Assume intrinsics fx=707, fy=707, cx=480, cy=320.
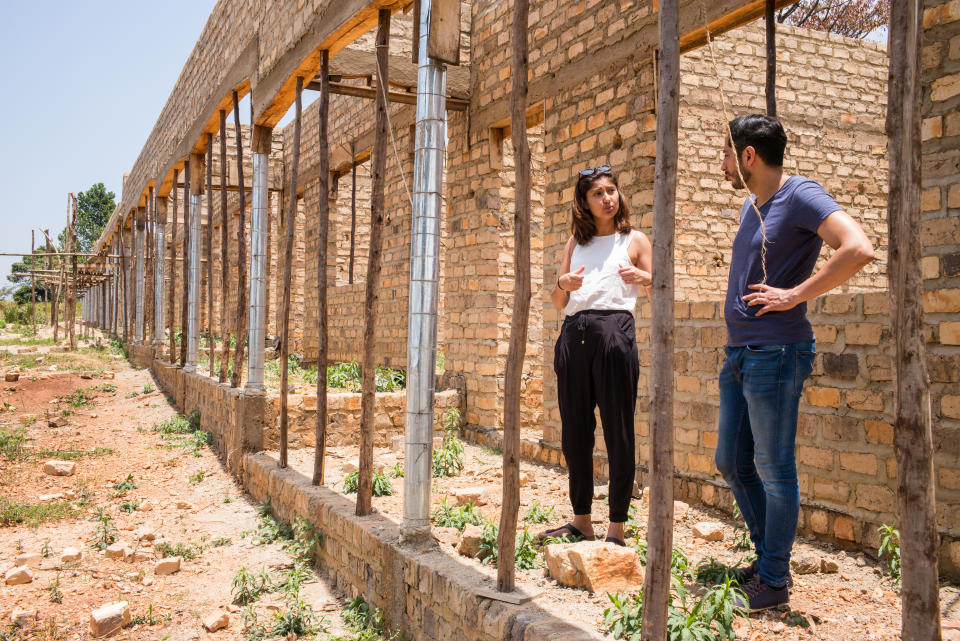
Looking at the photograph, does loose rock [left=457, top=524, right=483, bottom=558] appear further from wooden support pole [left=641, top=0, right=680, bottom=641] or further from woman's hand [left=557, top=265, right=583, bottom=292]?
wooden support pole [left=641, top=0, right=680, bottom=641]

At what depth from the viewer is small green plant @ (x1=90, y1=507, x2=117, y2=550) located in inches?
200

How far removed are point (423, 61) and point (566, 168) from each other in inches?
105

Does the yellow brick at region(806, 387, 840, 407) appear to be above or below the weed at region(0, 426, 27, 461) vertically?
above

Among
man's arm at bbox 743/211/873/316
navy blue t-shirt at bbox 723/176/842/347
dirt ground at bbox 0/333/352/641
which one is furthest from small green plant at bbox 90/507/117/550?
man's arm at bbox 743/211/873/316

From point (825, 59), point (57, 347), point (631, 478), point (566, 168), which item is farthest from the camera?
point (57, 347)

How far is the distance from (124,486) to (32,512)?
Result: 975 millimetres

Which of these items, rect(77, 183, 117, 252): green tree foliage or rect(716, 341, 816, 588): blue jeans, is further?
rect(77, 183, 117, 252): green tree foliage

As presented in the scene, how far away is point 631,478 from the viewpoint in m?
3.25

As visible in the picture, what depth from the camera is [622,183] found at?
219 inches

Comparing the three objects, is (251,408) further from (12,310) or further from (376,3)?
(12,310)

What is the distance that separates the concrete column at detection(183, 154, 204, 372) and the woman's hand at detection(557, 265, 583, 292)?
870 centimetres

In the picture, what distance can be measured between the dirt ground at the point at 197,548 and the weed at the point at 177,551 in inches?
1.6

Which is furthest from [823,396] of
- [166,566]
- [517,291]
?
[166,566]

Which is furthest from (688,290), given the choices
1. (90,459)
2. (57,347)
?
(57,347)
